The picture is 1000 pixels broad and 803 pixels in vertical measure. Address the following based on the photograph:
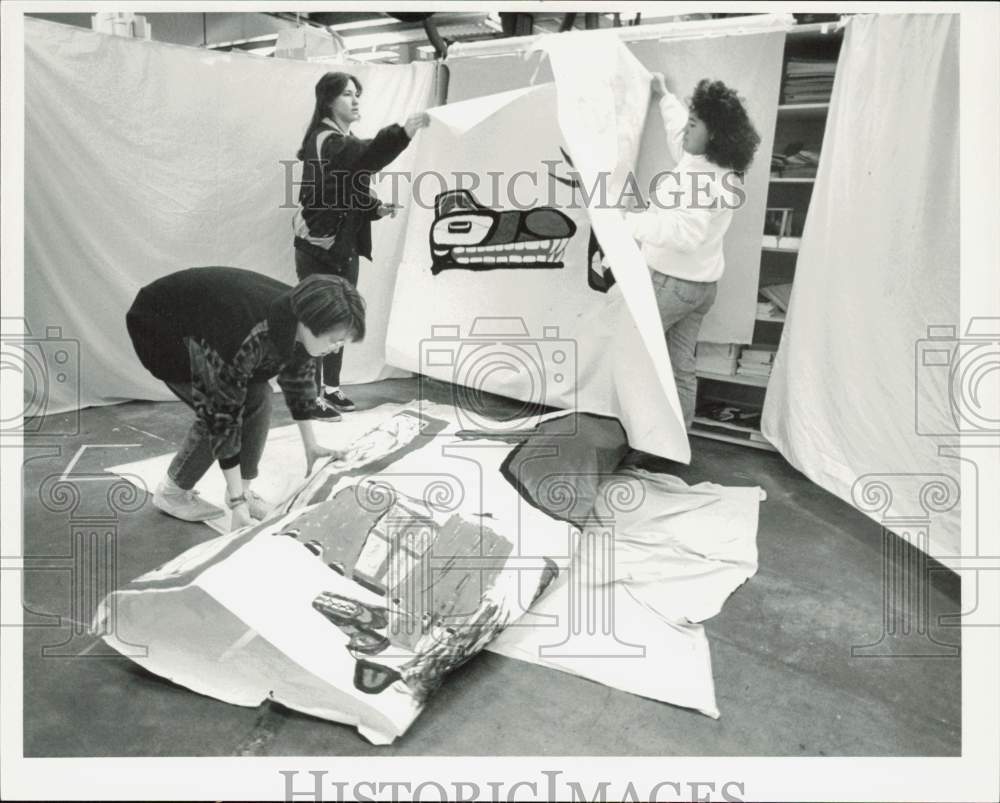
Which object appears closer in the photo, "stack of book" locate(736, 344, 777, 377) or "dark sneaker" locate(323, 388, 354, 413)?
"dark sneaker" locate(323, 388, 354, 413)

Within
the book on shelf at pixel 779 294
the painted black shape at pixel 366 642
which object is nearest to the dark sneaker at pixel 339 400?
the painted black shape at pixel 366 642

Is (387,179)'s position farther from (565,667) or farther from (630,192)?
(565,667)

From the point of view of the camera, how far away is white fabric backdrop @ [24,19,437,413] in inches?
59.2

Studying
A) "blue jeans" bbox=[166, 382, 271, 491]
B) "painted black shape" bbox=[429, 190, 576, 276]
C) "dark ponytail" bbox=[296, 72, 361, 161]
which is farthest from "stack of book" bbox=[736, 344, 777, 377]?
"blue jeans" bbox=[166, 382, 271, 491]

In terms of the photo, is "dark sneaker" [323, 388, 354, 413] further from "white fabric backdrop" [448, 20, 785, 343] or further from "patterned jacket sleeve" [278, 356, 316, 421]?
"white fabric backdrop" [448, 20, 785, 343]

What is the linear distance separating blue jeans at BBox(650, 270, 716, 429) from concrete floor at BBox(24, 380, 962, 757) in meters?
0.86

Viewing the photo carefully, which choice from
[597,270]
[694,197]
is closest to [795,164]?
[694,197]

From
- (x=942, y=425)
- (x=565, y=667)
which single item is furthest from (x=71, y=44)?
(x=942, y=425)

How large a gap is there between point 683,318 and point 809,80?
0.80 meters

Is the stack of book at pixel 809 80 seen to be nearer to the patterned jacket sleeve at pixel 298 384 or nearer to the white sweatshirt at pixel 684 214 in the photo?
the white sweatshirt at pixel 684 214

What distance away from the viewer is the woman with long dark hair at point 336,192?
Result: 164 cm

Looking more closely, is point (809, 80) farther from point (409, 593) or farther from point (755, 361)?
point (409, 593)

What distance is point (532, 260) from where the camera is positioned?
Result: 2268mm

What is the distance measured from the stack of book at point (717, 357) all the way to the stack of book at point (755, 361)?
0.07 ft
